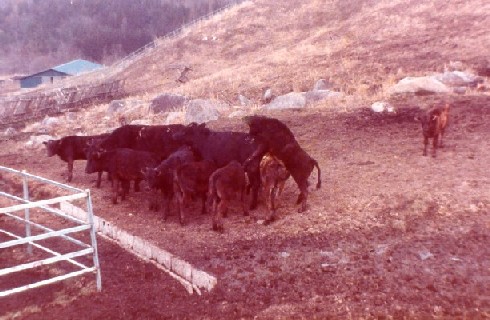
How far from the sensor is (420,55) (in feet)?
77.7

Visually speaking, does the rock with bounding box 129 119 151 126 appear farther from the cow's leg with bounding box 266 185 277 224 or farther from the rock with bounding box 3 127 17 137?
the cow's leg with bounding box 266 185 277 224

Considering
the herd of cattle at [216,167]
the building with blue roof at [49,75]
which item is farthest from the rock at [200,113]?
the building with blue roof at [49,75]

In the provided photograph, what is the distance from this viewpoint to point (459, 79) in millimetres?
18375

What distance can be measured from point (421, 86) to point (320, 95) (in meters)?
3.60

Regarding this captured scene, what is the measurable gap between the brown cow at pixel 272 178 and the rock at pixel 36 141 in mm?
11765

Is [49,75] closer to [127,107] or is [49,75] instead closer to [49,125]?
[49,125]

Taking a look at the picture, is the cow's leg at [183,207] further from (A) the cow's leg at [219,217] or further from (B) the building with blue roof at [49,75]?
(B) the building with blue roof at [49,75]

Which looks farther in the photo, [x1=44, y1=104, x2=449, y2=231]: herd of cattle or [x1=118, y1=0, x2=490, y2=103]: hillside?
[x1=118, y1=0, x2=490, y2=103]: hillside

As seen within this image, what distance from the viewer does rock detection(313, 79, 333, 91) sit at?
2167 cm

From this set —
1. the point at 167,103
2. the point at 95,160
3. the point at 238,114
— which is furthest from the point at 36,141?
the point at 95,160

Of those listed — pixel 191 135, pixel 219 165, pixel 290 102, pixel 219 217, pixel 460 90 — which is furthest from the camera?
pixel 290 102

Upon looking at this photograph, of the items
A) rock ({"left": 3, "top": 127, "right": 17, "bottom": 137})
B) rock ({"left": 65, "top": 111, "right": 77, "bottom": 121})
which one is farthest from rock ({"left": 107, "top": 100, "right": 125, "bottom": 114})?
rock ({"left": 3, "top": 127, "right": 17, "bottom": 137})

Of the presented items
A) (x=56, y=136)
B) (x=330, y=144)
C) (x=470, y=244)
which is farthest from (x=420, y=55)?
(x=470, y=244)

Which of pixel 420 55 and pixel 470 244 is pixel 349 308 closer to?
pixel 470 244
